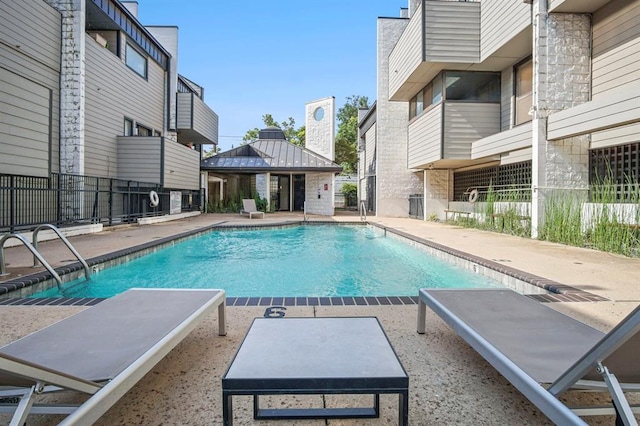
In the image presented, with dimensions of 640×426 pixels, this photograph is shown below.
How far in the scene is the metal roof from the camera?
17.5 m

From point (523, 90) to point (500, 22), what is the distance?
1.89 m

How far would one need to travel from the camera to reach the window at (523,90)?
960 cm

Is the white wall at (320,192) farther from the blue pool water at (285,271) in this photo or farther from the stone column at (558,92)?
the stone column at (558,92)

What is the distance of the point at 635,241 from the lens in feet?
19.0

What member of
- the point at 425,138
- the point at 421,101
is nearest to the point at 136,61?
the point at 421,101

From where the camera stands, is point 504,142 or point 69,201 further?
point 69,201

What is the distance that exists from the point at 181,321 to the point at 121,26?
1333 cm

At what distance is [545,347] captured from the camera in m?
1.80

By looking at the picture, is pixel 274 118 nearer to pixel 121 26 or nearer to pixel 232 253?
pixel 121 26

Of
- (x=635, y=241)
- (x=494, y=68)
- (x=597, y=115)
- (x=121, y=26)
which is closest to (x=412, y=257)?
(x=635, y=241)

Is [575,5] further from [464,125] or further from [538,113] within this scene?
[464,125]

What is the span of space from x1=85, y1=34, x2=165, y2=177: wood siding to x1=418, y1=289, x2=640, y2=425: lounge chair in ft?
37.9

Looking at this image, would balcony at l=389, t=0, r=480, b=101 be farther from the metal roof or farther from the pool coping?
the metal roof

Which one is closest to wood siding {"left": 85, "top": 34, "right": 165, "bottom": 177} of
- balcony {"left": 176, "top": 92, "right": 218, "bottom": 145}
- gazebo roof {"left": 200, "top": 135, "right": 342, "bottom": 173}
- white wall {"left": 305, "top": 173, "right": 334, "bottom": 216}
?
balcony {"left": 176, "top": 92, "right": 218, "bottom": 145}
